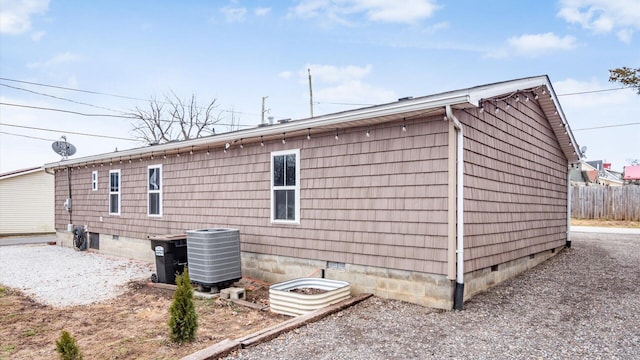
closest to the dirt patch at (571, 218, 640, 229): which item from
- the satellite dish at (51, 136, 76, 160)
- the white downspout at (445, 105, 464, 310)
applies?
the white downspout at (445, 105, 464, 310)

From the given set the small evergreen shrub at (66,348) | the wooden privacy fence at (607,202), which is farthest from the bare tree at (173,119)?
the small evergreen shrub at (66,348)

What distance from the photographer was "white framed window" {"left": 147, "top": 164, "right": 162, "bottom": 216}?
9453 millimetres

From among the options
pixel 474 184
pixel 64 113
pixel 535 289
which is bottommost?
pixel 535 289

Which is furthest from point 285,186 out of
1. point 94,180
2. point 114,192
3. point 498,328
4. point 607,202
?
point 607,202

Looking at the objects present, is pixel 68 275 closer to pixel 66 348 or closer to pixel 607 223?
pixel 66 348

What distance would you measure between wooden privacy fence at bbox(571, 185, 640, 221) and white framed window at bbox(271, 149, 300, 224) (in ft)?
51.2

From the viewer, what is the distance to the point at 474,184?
5242 millimetres

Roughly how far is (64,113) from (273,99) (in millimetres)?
11071

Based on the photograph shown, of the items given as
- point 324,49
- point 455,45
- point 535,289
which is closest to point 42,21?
point 324,49

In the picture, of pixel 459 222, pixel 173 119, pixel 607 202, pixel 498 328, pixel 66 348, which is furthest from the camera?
pixel 173 119

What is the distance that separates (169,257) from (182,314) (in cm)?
338

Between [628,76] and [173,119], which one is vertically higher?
[173,119]

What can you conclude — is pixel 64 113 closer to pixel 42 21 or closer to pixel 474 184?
pixel 42 21

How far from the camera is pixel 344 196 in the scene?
5863 mm
